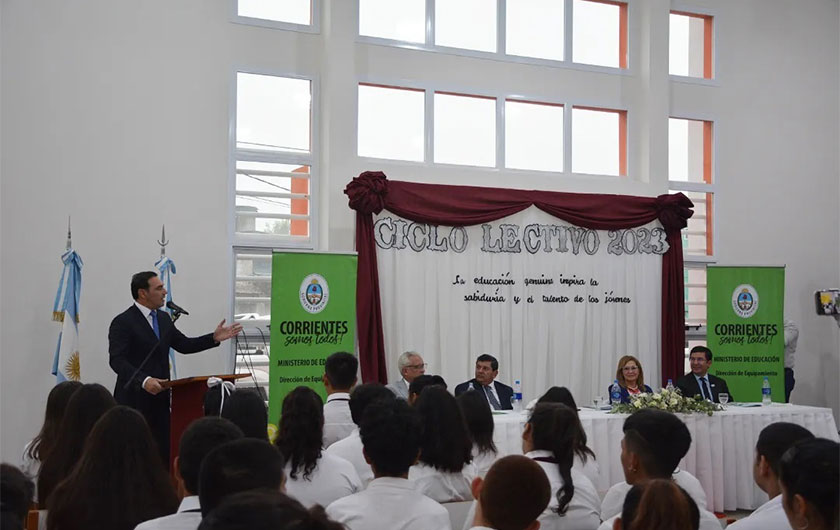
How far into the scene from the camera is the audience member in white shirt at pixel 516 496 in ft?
7.56

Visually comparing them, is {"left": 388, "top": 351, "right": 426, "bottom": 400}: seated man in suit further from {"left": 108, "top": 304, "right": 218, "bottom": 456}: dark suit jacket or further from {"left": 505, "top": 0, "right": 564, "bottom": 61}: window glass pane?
{"left": 505, "top": 0, "right": 564, "bottom": 61}: window glass pane

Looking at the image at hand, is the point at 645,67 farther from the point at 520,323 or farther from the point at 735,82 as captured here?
the point at 520,323

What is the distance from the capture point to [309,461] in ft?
10.7

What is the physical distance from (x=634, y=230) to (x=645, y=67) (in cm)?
191

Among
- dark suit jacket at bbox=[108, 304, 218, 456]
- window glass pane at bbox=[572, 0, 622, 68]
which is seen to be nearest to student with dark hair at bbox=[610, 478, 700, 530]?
dark suit jacket at bbox=[108, 304, 218, 456]

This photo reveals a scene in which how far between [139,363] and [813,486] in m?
4.41

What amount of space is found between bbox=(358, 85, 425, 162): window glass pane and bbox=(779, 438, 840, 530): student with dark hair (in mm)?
6628

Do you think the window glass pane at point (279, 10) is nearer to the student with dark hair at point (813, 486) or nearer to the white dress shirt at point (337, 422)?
the white dress shirt at point (337, 422)

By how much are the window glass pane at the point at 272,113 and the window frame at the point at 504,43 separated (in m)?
0.83

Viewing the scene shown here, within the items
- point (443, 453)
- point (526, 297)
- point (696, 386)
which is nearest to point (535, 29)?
point (526, 297)

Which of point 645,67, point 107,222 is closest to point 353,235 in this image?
point 107,222

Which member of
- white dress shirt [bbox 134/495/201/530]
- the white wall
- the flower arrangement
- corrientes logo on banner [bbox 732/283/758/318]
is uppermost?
the white wall

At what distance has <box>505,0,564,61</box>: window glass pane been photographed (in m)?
9.13

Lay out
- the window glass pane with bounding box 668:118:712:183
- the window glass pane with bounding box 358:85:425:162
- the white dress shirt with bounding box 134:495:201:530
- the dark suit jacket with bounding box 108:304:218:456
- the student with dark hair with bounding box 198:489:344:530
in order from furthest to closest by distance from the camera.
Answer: the window glass pane with bounding box 668:118:712:183, the window glass pane with bounding box 358:85:425:162, the dark suit jacket with bounding box 108:304:218:456, the white dress shirt with bounding box 134:495:201:530, the student with dark hair with bounding box 198:489:344:530
